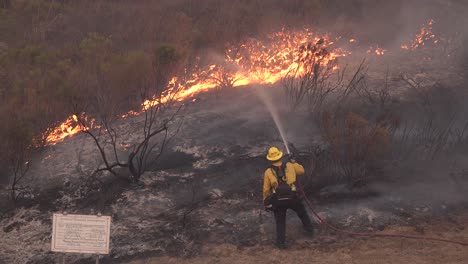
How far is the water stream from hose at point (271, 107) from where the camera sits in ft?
31.7

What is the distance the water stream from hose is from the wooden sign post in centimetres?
466

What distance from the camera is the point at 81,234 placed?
5.07m

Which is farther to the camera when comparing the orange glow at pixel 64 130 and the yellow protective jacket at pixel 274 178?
the orange glow at pixel 64 130

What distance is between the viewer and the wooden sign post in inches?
198

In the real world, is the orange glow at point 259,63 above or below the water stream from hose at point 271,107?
above

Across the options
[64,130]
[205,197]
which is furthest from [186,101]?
[205,197]

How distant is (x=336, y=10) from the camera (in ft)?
56.1

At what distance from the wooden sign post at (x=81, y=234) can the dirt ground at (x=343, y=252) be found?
1.15 m

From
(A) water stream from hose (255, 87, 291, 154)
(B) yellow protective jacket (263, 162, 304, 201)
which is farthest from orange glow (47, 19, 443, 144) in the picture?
(B) yellow protective jacket (263, 162, 304, 201)

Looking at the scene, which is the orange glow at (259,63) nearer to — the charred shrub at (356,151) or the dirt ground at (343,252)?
the charred shrub at (356,151)

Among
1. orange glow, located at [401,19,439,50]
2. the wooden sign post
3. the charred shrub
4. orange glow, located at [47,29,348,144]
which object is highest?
orange glow, located at [401,19,439,50]

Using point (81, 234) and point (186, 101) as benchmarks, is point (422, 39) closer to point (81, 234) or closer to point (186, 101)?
point (186, 101)

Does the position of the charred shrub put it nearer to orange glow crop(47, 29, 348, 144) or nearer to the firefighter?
the firefighter

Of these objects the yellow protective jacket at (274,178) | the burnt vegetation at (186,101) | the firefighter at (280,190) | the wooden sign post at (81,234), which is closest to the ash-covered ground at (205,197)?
the burnt vegetation at (186,101)
